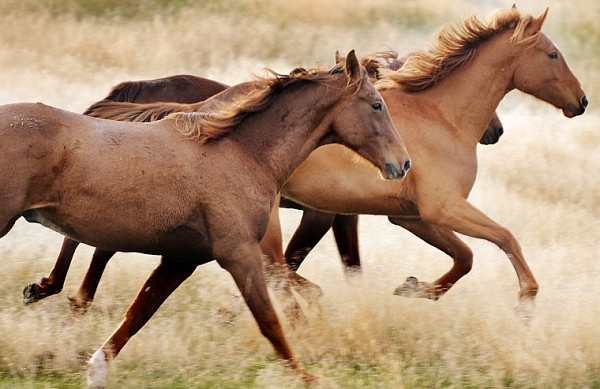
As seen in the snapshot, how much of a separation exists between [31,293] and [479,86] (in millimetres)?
3309

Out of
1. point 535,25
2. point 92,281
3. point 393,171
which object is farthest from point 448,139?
point 92,281

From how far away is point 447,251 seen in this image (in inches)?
327

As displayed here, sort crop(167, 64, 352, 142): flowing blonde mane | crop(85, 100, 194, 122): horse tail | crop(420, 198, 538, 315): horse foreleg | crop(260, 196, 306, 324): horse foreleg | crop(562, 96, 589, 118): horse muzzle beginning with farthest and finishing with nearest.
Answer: crop(562, 96, 589, 118): horse muzzle, crop(420, 198, 538, 315): horse foreleg, crop(260, 196, 306, 324): horse foreleg, crop(85, 100, 194, 122): horse tail, crop(167, 64, 352, 142): flowing blonde mane

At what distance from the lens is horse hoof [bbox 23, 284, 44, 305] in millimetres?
7414

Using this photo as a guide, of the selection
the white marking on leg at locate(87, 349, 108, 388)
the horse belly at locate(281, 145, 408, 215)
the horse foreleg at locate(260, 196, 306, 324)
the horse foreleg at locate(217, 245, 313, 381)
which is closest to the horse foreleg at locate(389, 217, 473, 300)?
the horse belly at locate(281, 145, 408, 215)

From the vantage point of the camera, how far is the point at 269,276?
7543 mm

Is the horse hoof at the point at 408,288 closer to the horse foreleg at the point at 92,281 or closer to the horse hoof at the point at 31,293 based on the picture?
the horse foreleg at the point at 92,281

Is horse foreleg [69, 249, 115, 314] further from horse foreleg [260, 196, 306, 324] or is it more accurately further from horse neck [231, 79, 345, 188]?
horse neck [231, 79, 345, 188]

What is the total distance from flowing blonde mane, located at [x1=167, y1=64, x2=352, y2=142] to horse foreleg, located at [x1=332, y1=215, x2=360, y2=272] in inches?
A: 105

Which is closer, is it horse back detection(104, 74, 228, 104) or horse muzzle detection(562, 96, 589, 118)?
horse back detection(104, 74, 228, 104)

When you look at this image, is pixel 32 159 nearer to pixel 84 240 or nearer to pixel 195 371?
pixel 84 240

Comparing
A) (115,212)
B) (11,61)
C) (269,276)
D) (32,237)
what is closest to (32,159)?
(115,212)

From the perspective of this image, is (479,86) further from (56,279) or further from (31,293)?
(31,293)

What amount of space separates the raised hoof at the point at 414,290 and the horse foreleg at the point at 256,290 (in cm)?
215
